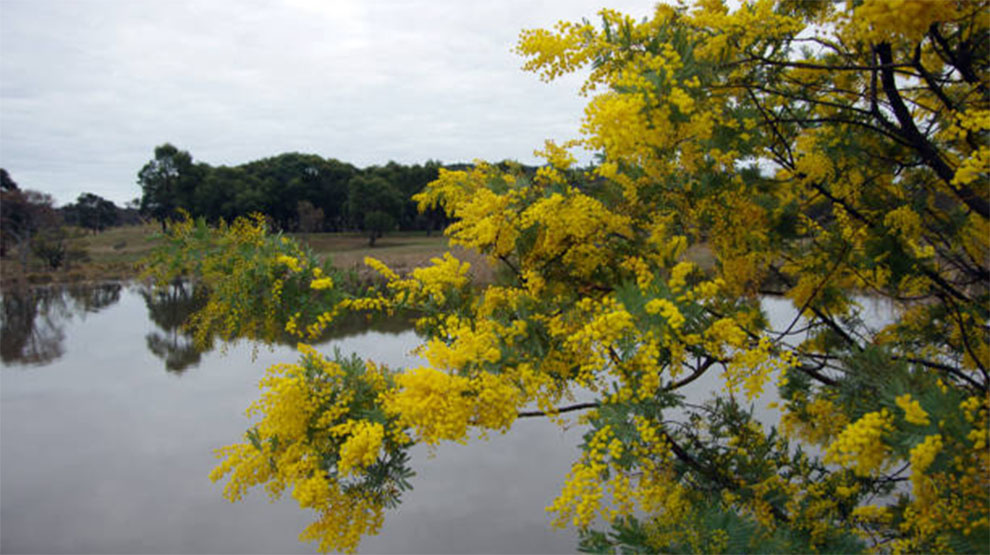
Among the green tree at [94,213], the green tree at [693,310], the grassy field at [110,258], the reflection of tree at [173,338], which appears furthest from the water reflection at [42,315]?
the green tree at [94,213]

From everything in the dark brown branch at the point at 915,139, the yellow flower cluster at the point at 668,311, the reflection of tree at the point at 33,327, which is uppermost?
the dark brown branch at the point at 915,139

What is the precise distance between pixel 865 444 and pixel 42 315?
93.5 feet

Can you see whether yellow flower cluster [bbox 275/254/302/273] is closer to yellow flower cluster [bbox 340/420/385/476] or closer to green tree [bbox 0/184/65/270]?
yellow flower cluster [bbox 340/420/385/476]

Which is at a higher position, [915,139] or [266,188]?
[266,188]

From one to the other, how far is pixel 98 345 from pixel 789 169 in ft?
66.1

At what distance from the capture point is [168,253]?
331 centimetres

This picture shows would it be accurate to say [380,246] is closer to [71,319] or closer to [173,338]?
[71,319]

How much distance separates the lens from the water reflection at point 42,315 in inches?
706

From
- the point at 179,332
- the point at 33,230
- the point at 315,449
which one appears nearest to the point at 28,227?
the point at 33,230

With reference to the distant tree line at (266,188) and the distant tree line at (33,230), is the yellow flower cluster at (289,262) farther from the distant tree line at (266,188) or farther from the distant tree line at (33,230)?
the distant tree line at (33,230)

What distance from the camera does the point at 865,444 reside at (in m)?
2.19

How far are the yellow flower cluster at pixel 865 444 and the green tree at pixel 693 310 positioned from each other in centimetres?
1

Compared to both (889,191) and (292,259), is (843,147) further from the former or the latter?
(292,259)

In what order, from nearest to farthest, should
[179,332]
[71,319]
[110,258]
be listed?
1. [179,332]
2. [71,319]
3. [110,258]
